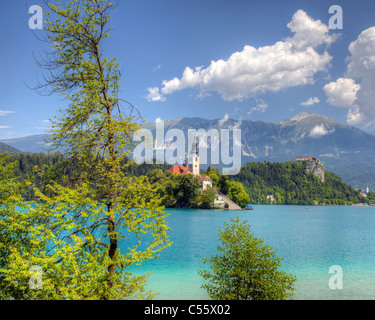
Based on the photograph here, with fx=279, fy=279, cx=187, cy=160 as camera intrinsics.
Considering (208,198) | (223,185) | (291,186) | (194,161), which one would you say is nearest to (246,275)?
(208,198)

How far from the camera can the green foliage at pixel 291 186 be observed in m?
169

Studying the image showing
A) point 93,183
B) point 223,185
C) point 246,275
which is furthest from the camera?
point 223,185

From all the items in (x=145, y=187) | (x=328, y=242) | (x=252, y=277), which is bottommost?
(x=328, y=242)

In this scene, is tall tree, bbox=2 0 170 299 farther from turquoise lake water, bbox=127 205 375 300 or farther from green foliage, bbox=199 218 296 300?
turquoise lake water, bbox=127 205 375 300

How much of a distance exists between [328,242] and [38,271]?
4405cm

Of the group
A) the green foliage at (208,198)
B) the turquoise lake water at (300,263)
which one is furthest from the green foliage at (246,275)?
the green foliage at (208,198)

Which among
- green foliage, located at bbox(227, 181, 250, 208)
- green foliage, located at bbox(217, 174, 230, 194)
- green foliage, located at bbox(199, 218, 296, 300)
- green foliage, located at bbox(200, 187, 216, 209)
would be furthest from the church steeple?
green foliage, located at bbox(199, 218, 296, 300)

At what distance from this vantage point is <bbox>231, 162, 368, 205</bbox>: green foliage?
169000 mm

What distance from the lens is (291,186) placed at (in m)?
180

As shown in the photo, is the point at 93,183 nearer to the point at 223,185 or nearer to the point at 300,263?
the point at 300,263
